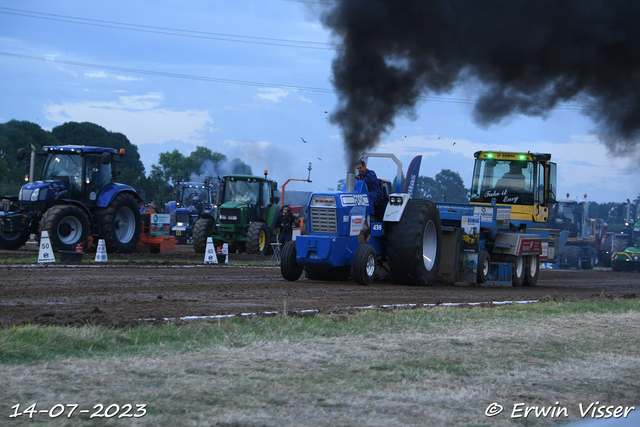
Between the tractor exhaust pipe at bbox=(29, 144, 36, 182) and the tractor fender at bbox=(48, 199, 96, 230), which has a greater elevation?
the tractor exhaust pipe at bbox=(29, 144, 36, 182)

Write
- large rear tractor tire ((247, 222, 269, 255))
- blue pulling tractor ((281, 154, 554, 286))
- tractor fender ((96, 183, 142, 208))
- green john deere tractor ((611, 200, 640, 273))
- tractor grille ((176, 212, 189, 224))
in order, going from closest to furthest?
1. blue pulling tractor ((281, 154, 554, 286))
2. tractor fender ((96, 183, 142, 208))
3. large rear tractor tire ((247, 222, 269, 255))
4. green john deere tractor ((611, 200, 640, 273))
5. tractor grille ((176, 212, 189, 224))

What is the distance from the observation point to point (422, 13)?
1427 cm

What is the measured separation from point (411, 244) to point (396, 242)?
30 cm

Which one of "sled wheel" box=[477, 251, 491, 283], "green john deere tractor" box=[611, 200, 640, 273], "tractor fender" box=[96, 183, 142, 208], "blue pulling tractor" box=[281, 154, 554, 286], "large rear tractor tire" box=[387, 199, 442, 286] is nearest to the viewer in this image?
"blue pulling tractor" box=[281, 154, 554, 286]

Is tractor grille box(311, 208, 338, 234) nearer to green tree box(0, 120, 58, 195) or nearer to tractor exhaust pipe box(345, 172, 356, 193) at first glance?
tractor exhaust pipe box(345, 172, 356, 193)

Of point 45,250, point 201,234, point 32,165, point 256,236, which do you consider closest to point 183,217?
point 201,234

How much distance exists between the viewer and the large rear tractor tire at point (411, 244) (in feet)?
42.3

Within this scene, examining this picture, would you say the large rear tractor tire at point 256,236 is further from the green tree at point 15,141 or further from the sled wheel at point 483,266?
the green tree at point 15,141

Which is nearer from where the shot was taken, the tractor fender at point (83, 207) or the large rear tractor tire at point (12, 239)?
the tractor fender at point (83, 207)

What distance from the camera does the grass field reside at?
143 inches

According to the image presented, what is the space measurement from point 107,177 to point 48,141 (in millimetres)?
60695

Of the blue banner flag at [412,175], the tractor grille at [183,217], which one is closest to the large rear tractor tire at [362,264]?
the blue banner flag at [412,175]

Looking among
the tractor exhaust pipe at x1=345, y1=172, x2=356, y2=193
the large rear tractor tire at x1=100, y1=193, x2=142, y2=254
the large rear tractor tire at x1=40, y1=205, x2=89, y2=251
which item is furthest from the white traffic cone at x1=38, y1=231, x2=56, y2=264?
the tractor exhaust pipe at x1=345, y1=172, x2=356, y2=193

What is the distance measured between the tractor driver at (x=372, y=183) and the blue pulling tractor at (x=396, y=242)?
0.16 meters
